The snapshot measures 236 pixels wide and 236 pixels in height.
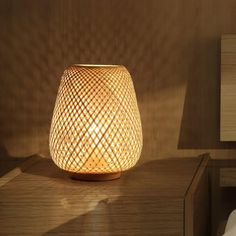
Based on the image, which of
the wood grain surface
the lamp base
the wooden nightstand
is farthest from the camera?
the wood grain surface

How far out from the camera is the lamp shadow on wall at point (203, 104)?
1.32 m

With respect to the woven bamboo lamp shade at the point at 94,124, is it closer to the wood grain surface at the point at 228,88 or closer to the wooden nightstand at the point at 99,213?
the wooden nightstand at the point at 99,213

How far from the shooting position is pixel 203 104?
1.33 m

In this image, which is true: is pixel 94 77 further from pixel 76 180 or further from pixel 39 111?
pixel 39 111

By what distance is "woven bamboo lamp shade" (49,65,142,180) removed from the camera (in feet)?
3.47

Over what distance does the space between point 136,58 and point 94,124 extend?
0.32m

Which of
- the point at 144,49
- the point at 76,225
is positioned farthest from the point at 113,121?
the point at 144,49

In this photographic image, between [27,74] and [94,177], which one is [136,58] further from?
[94,177]

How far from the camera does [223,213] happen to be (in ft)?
4.41

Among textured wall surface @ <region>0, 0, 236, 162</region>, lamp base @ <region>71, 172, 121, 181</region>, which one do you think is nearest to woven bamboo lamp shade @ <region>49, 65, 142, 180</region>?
lamp base @ <region>71, 172, 121, 181</region>

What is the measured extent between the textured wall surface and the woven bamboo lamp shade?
0.27m

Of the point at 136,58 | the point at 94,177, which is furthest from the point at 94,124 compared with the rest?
the point at 136,58

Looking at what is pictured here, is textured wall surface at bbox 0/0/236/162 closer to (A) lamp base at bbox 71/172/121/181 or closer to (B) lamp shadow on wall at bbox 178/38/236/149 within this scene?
(B) lamp shadow on wall at bbox 178/38/236/149

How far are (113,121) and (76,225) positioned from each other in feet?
0.65
